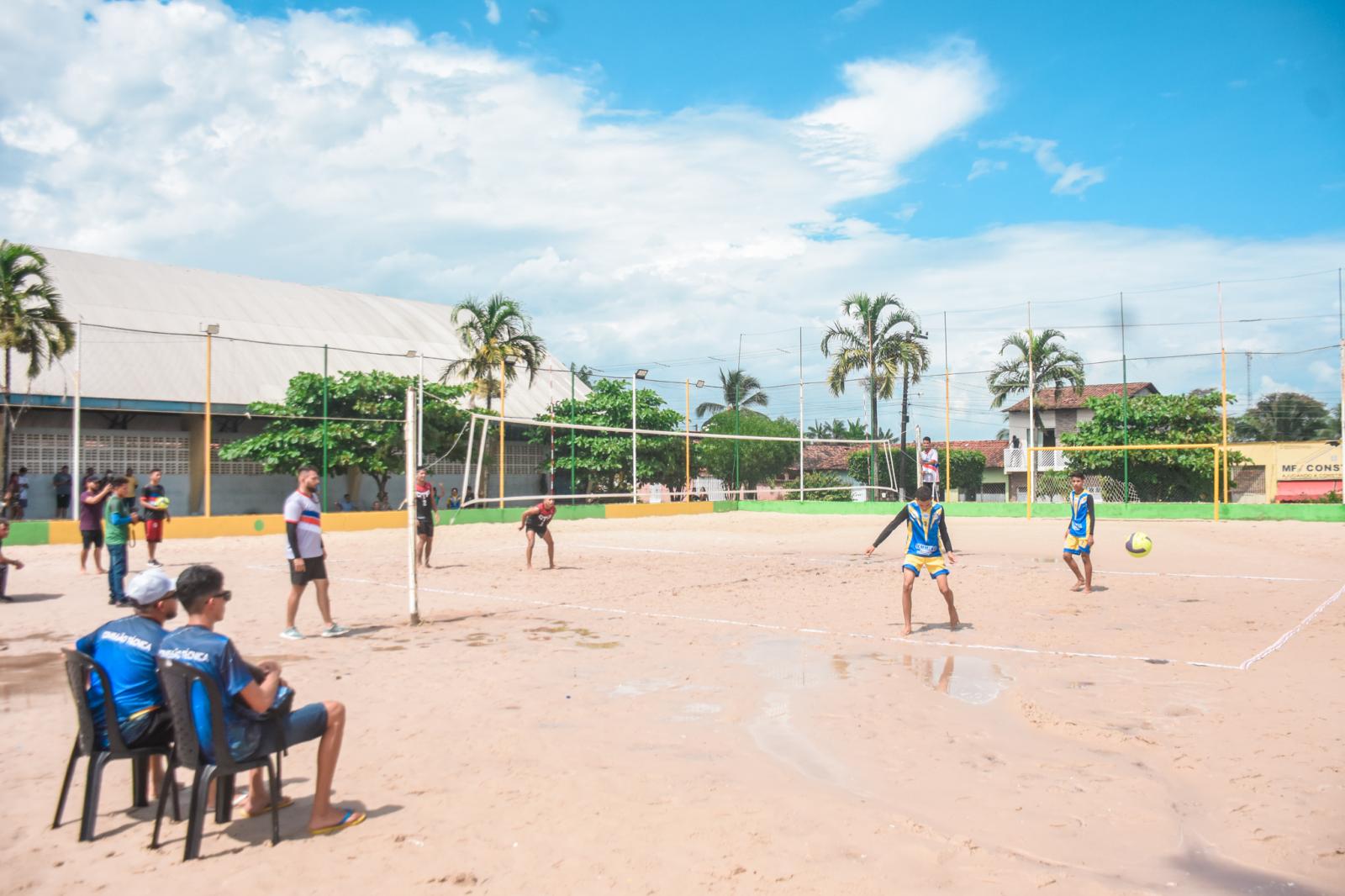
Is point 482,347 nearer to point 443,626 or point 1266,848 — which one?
point 443,626

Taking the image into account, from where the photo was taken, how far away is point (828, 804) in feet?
15.1

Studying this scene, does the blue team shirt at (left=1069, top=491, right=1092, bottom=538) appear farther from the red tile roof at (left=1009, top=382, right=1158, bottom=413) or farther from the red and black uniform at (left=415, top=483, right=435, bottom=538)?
the red tile roof at (left=1009, top=382, right=1158, bottom=413)

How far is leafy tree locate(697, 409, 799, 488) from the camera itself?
40.7 meters

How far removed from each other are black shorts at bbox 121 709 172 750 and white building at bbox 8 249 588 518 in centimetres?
1794

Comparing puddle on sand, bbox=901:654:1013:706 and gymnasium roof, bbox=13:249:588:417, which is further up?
gymnasium roof, bbox=13:249:588:417

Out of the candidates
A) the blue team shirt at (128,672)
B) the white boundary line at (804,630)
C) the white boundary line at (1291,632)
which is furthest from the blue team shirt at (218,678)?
the white boundary line at (1291,632)

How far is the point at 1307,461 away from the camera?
113 feet

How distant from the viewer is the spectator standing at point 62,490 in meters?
23.7

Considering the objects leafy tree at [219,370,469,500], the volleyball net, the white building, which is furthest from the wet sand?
the volleyball net

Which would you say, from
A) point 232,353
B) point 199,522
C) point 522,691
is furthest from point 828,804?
point 232,353

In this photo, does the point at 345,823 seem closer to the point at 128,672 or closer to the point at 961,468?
the point at 128,672

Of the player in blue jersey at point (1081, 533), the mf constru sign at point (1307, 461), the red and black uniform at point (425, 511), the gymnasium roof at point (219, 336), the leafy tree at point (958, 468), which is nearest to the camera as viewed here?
the player in blue jersey at point (1081, 533)

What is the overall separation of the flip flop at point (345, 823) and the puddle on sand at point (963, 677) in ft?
12.8

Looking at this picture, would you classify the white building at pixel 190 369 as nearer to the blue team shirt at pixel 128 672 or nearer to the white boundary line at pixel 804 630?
the white boundary line at pixel 804 630
